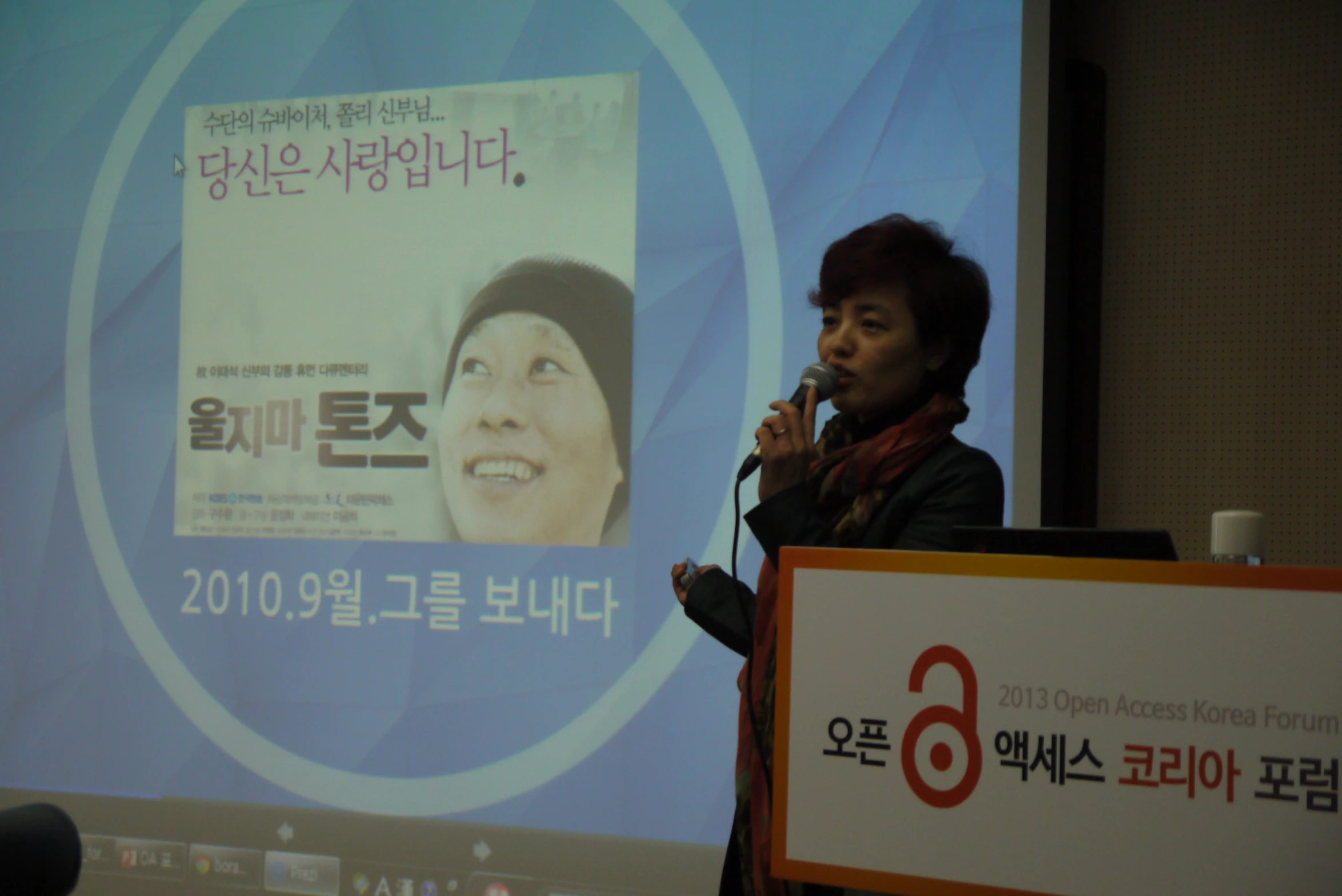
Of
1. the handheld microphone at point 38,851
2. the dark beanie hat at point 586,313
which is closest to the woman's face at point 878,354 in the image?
the dark beanie hat at point 586,313

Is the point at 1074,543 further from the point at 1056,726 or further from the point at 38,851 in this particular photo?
the point at 38,851

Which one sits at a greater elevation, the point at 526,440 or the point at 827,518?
the point at 526,440

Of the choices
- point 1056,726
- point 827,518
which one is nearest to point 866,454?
point 827,518

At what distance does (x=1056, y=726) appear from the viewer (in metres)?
0.89

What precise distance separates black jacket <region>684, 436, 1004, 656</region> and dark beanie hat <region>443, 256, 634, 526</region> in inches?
35.9

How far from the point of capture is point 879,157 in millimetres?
2162

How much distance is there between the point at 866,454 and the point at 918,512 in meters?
0.10

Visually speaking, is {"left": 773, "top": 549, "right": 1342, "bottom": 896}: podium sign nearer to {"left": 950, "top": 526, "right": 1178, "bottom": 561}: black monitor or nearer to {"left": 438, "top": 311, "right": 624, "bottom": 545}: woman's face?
{"left": 950, "top": 526, "right": 1178, "bottom": 561}: black monitor

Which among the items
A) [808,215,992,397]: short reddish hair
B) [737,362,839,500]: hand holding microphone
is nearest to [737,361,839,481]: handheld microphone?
[737,362,839,500]: hand holding microphone

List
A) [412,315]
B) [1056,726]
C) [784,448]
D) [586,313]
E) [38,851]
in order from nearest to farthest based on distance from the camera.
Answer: [38,851]
[1056,726]
[784,448]
[586,313]
[412,315]

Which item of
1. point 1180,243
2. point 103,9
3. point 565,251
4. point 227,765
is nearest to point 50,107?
point 103,9

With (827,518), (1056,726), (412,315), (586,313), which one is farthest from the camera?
(412,315)

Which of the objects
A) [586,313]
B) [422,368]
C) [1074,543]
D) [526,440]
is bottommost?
[1074,543]

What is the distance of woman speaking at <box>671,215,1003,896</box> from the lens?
1348 millimetres
